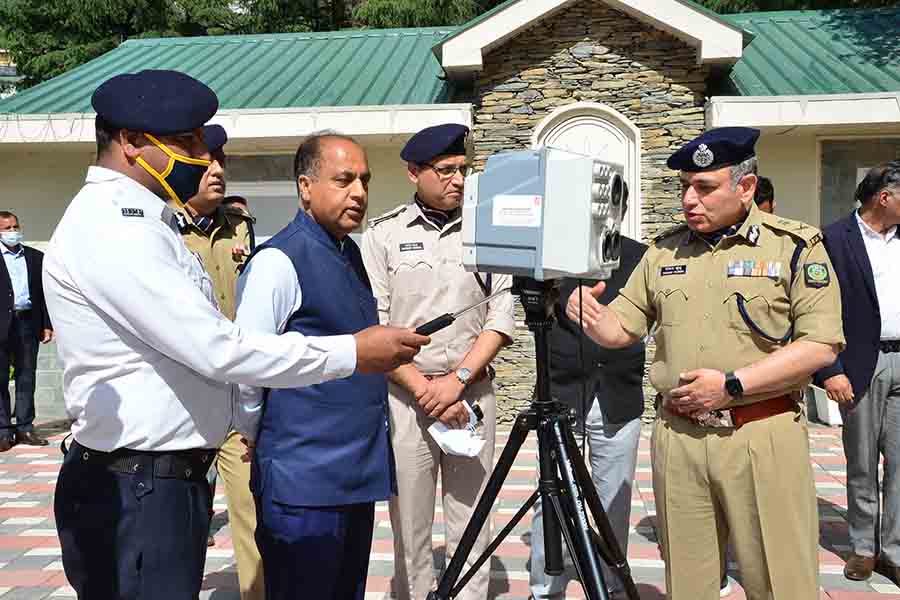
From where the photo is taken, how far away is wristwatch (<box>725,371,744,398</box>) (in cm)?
244

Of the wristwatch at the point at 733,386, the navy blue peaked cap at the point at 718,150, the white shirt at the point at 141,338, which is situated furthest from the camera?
the navy blue peaked cap at the point at 718,150

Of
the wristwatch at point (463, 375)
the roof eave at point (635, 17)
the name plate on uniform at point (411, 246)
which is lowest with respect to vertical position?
the wristwatch at point (463, 375)

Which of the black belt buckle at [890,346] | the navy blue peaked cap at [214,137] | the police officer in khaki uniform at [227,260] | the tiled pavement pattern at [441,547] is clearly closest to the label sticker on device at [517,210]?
the police officer in khaki uniform at [227,260]

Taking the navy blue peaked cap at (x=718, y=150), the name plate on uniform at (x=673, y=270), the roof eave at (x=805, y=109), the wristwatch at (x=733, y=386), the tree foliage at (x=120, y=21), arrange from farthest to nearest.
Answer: the tree foliage at (x=120, y=21)
the roof eave at (x=805, y=109)
the name plate on uniform at (x=673, y=270)
the navy blue peaked cap at (x=718, y=150)
the wristwatch at (x=733, y=386)

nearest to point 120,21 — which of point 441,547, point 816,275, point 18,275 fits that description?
point 18,275

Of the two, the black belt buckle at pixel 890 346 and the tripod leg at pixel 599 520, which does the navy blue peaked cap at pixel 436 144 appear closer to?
the tripod leg at pixel 599 520

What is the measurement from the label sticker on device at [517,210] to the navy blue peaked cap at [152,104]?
33.1 inches

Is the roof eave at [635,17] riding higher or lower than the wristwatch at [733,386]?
higher

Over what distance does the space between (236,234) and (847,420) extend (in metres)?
3.33

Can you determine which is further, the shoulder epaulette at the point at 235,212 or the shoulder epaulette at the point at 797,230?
the shoulder epaulette at the point at 235,212

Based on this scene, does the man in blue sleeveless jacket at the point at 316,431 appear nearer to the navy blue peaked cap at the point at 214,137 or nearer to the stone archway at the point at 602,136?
the navy blue peaked cap at the point at 214,137

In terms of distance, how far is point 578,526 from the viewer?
7.39ft

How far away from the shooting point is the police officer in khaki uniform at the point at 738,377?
2480mm

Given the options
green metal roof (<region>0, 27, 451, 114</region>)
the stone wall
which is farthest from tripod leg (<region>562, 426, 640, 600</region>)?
green metal roof (<region>0, 27, 451, 114</region>)
